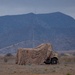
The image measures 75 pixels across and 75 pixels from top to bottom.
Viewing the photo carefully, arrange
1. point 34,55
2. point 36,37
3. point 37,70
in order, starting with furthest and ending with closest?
point 36,37
point 34,55
point 37,70

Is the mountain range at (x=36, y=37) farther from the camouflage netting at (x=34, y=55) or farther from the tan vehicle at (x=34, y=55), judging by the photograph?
the camouflage netting at (x=34, y=55)

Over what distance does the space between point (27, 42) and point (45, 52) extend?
97.3 m

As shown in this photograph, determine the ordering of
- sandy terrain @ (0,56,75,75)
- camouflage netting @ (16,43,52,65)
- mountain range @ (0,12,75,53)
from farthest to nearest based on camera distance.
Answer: mountain range @ (0,12,75,53), camouflage netting @ (16,43,52,65), sandy terrain @ (0,56,75,75)

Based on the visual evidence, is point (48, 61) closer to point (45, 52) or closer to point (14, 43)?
point (45, 52)

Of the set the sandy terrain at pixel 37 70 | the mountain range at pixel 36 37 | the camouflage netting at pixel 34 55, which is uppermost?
the mountain range at pixel 36 37

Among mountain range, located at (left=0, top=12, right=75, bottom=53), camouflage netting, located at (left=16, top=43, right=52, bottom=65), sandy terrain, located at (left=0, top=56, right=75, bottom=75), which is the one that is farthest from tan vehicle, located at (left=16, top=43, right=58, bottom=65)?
mountain range, located at (left=0, top=12, right=75, bottom=53)

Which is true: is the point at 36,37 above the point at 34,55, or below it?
above

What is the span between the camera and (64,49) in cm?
15475

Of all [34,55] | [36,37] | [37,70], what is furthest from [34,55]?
[36,37]

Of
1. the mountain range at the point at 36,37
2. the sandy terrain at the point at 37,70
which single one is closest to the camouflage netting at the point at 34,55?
the sandy terrain at the point at 37,70

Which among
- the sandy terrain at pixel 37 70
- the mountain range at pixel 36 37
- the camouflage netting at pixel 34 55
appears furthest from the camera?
the mountain range at pixel 36 37

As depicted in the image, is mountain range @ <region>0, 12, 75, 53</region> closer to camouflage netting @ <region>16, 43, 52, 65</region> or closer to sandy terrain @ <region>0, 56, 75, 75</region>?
camouflage netting @ <region>16, 43, 52, 65</region>

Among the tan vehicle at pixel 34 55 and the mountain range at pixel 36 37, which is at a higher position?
the mountain range at pixel 36 37

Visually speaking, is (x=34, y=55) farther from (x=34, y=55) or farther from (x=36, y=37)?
(x=36, y=37)
